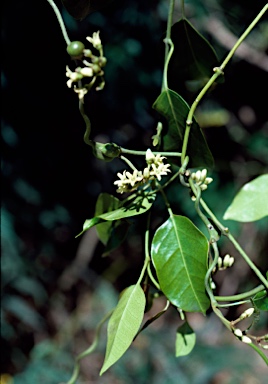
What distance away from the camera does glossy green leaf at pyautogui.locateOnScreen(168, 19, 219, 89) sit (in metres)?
0.53

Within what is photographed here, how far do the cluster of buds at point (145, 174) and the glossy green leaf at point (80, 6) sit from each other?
0.12 metres

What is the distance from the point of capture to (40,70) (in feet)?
4.28

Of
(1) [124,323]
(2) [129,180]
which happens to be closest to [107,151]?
(2) [129,180]

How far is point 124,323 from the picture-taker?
0.42m

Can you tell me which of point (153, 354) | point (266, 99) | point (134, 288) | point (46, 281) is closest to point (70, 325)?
point (46, 281)

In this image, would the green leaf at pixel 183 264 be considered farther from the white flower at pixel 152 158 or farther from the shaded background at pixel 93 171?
the shaded background at pixel 93 171

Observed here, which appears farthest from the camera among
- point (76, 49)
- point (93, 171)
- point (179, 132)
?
point (93, 171)

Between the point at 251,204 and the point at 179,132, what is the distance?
0.09 m

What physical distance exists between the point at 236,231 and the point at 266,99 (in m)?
0.42

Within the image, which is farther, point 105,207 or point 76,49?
point 105,207

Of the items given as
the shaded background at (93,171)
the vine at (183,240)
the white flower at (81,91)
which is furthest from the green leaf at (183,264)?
the shaded background at (93,171)

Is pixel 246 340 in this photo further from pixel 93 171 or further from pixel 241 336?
pixel 93 171

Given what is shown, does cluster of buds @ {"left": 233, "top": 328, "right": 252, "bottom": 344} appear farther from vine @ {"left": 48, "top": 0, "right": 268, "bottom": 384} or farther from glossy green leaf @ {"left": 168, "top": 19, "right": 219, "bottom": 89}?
glossy green leaf @ {"left": 168, "top": 19, "right": 219, "bottom": 89}

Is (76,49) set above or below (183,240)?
above
